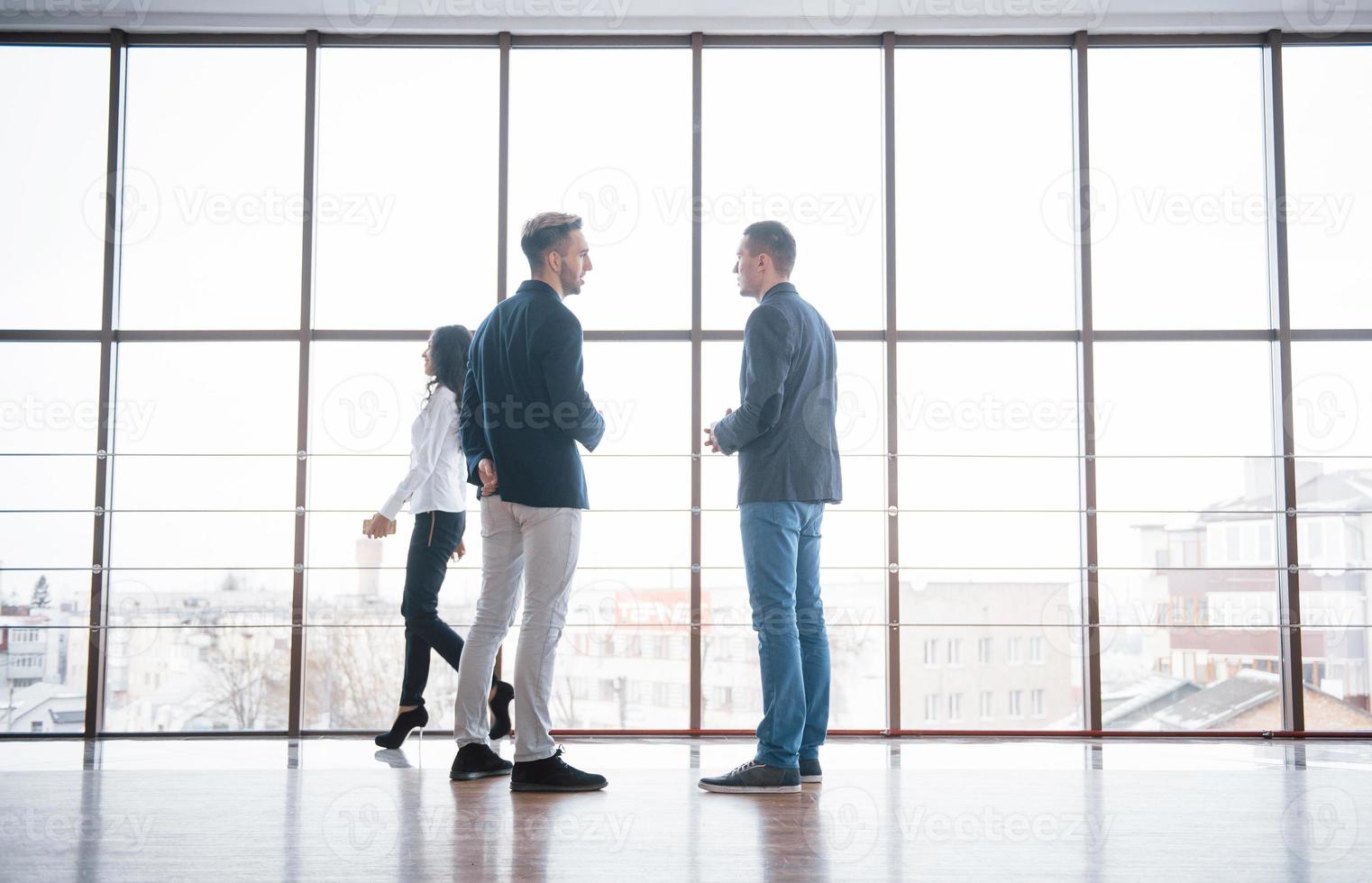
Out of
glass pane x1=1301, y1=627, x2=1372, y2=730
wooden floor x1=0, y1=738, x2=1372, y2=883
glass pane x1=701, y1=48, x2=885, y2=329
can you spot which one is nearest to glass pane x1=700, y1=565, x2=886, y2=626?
wooden floor x1=0, y1=738, x2=1372, y2=883

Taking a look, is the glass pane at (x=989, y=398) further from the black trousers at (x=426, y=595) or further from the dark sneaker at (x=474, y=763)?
the dark sneaker at (x=474, y=763)

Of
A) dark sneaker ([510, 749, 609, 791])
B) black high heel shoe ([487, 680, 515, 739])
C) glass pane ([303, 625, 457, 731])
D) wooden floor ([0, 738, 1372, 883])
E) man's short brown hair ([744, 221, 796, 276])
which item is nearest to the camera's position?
wooden floor ([0, 738, 1372, 883])

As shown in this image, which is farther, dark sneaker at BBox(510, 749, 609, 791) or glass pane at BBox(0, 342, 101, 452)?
glass pane at BBox(0, 342, 101, 452)

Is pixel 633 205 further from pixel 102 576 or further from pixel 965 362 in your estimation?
pixel 102 576

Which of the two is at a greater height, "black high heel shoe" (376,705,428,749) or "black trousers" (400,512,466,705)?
"black trousers" (400,512,466,705)

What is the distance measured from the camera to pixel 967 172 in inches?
149

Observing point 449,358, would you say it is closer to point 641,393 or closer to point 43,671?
point 641,393

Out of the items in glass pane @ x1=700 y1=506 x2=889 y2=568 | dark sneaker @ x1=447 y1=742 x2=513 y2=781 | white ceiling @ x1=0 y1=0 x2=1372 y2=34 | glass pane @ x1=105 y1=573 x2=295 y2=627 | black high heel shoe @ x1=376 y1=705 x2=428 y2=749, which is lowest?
black high heel shoe @ x1=376 y1=705 x2=428 y2=749

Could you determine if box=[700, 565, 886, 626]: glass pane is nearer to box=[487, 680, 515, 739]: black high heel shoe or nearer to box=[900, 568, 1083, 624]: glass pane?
box=[900, 568, 1083, 624]: glass pane

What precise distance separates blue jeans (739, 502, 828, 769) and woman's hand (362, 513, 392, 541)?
3.80 ft

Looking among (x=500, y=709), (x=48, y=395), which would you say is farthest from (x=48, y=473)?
(x=500, y=709)

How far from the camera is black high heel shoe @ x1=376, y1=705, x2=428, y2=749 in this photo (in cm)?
288

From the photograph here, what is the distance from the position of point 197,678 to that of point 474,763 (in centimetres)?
180

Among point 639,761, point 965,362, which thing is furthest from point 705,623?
point 965,362
